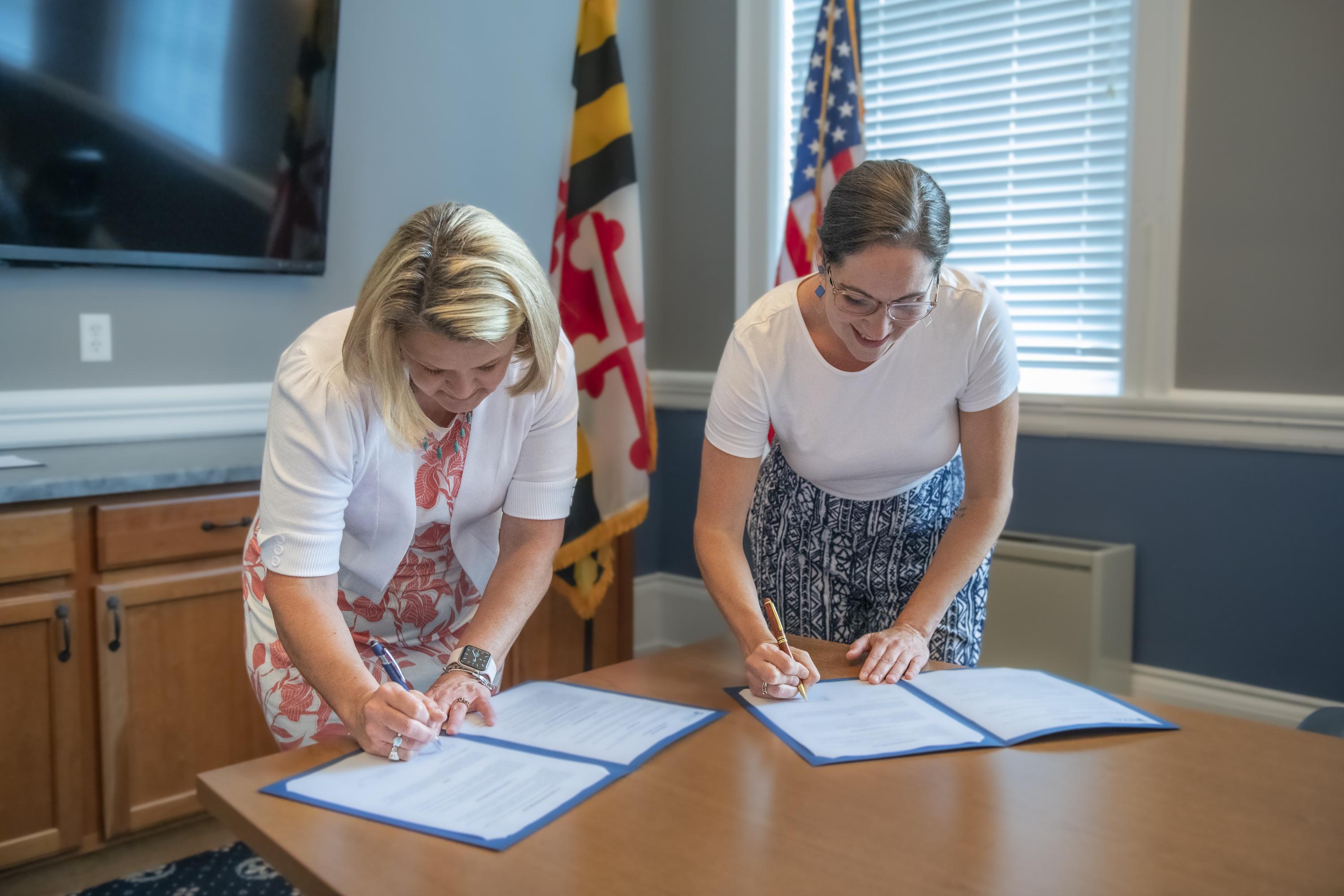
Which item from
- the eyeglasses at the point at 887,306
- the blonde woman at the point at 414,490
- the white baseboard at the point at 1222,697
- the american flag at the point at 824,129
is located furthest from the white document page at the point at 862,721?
the american flag at the point at 824,129

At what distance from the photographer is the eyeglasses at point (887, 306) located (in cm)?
140

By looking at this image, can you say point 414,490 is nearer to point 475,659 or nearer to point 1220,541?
point 475,659

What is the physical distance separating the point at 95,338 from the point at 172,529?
0.62m

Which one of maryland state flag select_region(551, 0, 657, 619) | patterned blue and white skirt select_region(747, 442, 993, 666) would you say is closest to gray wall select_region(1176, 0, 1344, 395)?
patterned blue and white skirt select_region(747, 442, 993, 666)

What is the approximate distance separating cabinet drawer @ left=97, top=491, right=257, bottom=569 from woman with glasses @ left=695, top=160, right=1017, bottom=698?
1.13m

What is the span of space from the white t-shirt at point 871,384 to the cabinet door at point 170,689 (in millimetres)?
1235

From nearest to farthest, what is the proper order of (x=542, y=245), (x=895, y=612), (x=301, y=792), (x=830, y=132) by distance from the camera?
(x=301, y=792) < (x=895, y=612) < (x=830, y=132) < (x=542, y=245)

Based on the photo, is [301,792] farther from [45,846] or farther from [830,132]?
[830,132]

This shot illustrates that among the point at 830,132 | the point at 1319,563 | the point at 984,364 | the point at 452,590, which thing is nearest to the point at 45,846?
the point at 452,590

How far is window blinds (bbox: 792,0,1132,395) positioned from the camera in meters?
2.80

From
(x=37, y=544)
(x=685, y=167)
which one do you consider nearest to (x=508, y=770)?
(x=37, y=544)

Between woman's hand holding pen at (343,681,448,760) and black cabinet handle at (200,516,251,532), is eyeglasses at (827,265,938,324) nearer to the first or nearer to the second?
woman's hand holding pen at (343,681,448,760)

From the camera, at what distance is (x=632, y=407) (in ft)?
9.60

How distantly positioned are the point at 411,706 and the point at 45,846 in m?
1.37
